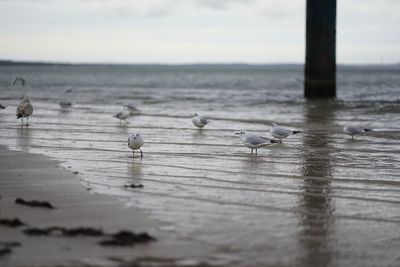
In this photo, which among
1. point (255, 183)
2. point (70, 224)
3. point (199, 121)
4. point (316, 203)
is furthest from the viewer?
point (199, 121)

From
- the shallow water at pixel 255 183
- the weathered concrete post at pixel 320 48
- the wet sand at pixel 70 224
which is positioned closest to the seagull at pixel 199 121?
the shallow water at pixel 255 183

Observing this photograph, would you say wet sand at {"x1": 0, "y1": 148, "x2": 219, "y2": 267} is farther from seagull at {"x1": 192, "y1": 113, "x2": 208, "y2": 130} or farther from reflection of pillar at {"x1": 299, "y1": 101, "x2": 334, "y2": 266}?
seagull at {"x1": 192, "y1": 113, "x2": 208, "y2": 130}

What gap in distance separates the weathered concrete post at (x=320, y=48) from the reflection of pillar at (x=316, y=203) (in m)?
10.1

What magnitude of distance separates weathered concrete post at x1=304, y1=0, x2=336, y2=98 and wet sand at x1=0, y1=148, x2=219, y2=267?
16.2 metres

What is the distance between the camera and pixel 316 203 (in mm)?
6273

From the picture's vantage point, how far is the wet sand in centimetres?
440

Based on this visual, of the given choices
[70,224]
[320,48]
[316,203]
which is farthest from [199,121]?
[320,48]

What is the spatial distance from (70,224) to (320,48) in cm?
1881

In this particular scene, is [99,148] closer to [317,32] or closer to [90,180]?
[90,180]

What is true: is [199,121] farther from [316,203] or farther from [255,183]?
[316,203]

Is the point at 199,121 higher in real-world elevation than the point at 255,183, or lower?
higher

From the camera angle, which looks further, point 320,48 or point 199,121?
point 320,48

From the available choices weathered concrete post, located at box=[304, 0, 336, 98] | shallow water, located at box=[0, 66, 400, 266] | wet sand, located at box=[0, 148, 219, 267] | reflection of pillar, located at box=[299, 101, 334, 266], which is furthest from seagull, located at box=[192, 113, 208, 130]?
weathered concrete post, located at box=[304, 0, 336, 98]

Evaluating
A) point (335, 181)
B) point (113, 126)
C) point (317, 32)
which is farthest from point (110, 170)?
point (317, 32)
